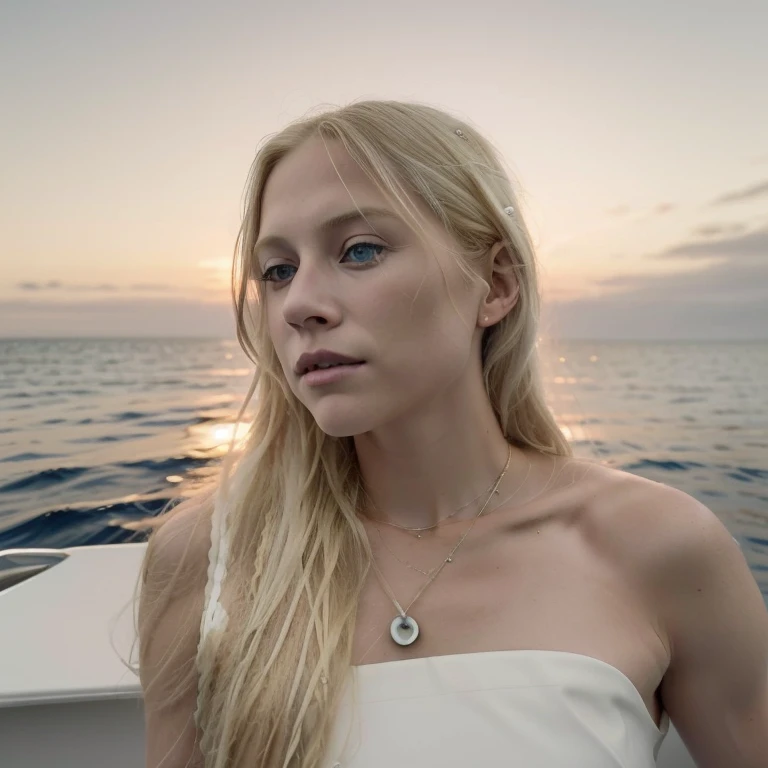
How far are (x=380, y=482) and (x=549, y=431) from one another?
12.9 inches

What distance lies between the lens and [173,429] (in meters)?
2.01

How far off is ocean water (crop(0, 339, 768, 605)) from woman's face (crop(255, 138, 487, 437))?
800 mm

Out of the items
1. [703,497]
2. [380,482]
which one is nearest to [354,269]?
[380,482]

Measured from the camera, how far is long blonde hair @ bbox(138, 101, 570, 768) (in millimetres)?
763

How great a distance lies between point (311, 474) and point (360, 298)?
1.09 feet

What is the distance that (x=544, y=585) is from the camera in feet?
2.71

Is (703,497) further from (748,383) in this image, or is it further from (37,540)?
(37,540)

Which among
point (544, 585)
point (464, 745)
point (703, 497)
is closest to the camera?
point (464, 745)

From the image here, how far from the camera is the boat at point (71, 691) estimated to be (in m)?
0.98

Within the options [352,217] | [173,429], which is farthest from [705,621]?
[173,429]

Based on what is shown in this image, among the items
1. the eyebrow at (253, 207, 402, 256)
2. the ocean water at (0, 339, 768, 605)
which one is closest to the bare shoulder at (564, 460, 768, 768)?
the eyebrow at (253, 207, 402, 256)

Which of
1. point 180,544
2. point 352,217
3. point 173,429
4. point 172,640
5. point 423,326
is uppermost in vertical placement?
point 352,217

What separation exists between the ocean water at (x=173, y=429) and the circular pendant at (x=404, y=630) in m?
0.86

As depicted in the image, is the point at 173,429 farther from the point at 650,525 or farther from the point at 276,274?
the point at 650,525
